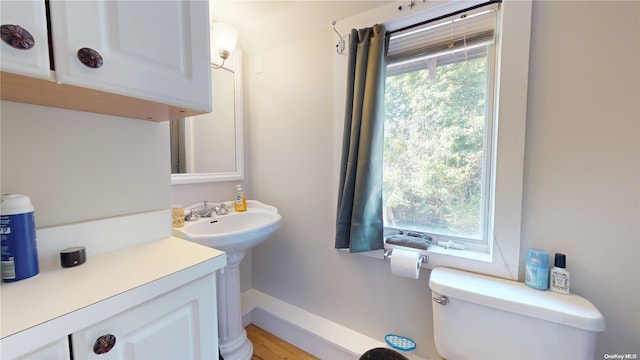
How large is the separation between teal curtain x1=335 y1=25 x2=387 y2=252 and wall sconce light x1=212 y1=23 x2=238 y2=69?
0.74 m

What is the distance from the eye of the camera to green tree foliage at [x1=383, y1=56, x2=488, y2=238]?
3.81ft

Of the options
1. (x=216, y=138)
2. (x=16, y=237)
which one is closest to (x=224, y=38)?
(x=216, y=138)

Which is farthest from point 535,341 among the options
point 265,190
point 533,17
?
point 265,190

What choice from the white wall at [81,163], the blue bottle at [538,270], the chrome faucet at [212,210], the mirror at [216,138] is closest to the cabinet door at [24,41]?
the white wall at [81,163]

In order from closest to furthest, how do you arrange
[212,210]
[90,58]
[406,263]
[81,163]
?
1. [90,58]
2. [81,163]
3. [406,263]
4. [212,210]

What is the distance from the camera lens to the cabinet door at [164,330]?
1.62 ft

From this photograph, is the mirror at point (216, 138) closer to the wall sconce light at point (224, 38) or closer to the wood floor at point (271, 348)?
the wall sconce light at point (224, 38)

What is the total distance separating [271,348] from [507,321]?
1308 millimetres

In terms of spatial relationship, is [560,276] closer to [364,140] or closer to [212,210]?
[364,140]

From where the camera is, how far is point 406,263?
1141 mm

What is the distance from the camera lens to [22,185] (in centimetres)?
65

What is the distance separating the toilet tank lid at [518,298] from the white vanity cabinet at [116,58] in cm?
116

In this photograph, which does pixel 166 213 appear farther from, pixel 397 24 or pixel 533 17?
pixel 533 17

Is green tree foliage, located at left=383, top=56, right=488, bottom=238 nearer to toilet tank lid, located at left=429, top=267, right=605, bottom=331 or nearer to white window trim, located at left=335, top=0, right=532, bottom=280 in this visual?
white window trim, located at left=335, top=0, right=532, bottom=280
